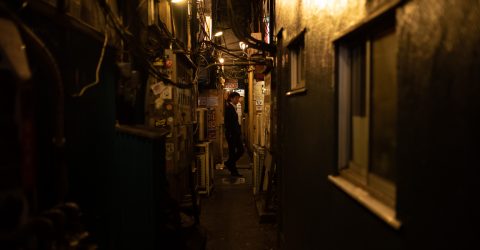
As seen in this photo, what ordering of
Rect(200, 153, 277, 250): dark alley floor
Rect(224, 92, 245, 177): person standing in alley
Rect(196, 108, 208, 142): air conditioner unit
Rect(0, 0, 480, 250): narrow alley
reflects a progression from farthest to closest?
Rect(224, 92, 245, 177): person standing in alley
Rect(196, 108, 208, 142): air conditioner unit
Rect(200, 153, 277, 250): dark alley floor
Rect(0, 0, 480, 250): narrow alley

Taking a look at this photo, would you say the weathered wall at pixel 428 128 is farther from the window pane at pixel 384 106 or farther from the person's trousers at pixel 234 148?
the person's trousers at pixel 234 148

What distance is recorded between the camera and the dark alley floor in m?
7.81

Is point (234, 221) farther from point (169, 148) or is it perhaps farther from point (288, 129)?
point (288, 129)

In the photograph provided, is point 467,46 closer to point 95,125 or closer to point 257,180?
point 95,125

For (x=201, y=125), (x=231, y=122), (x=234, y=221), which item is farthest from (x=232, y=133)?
(x=234, y=221)

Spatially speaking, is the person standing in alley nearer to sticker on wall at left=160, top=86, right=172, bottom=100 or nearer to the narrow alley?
the narrow alley

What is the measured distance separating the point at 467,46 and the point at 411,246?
123 cm

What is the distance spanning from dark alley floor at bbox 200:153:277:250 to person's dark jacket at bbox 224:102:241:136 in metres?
2.02

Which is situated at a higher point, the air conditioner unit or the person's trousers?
the air conditioner unit

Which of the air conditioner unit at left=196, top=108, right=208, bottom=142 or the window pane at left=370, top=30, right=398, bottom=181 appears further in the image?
the air conditioner unit at left=196, top=108, right=208, bottom=142

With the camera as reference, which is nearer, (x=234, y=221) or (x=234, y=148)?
(x=234, y=221)

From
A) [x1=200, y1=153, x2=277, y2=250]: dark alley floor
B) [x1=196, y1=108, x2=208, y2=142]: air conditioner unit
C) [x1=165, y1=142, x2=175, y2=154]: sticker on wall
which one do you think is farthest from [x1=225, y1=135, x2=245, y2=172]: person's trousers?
[x1=165, y1=142, x2=175, y2=154]: sticker on wall

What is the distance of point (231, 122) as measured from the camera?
14.5 metres

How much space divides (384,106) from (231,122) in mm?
11502
